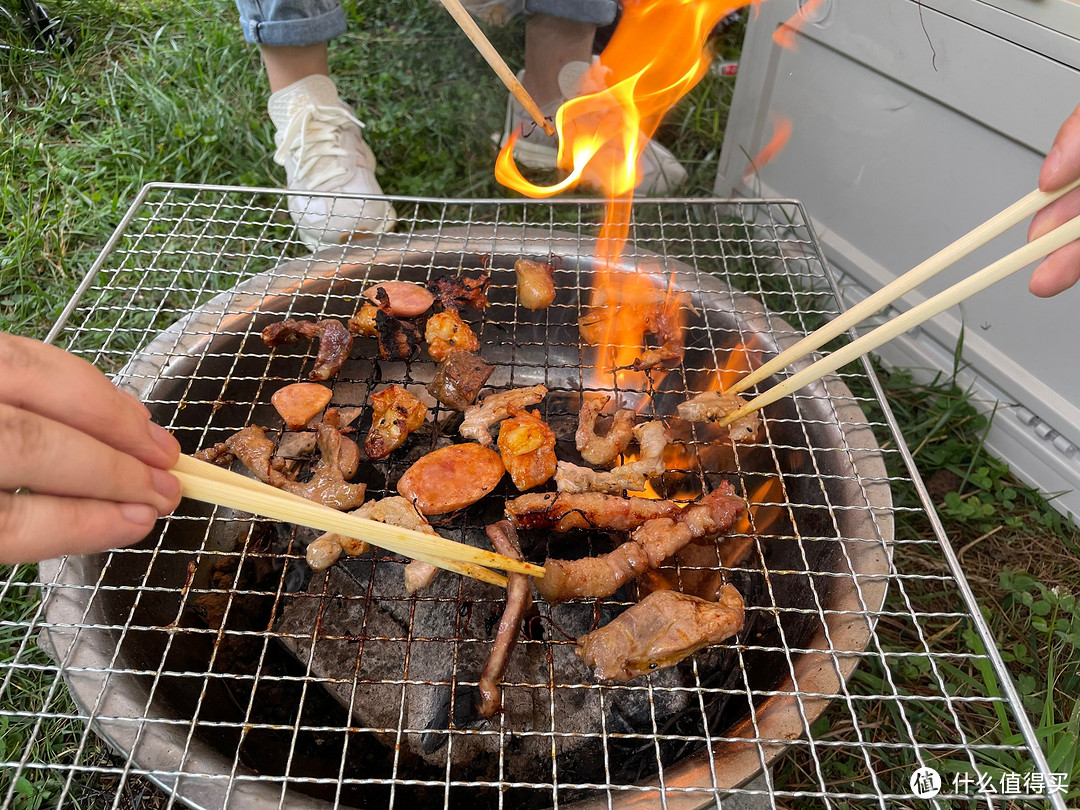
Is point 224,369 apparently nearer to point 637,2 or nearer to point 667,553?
point 667,553

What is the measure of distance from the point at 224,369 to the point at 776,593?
2533mm

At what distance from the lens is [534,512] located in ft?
8.16

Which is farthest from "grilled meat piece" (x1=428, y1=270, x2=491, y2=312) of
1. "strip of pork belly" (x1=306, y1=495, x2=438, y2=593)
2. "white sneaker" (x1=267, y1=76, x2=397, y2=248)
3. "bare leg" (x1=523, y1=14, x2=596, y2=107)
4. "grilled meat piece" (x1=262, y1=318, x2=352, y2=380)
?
"bare leg" (x1=523, y1=14, x2=596, y2=107)

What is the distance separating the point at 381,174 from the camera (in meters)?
5.59

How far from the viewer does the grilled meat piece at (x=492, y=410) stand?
9.20 feet

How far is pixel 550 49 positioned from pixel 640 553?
4.51 meters

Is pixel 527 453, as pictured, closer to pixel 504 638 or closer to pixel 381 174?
pixel 504 638

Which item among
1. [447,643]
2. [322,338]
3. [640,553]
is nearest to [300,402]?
[322,338]

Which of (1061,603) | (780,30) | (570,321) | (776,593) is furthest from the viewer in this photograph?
(780,30)

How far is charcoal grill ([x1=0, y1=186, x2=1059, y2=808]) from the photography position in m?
1.93

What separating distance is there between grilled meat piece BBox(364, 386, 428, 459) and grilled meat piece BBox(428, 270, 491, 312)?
0.55 m

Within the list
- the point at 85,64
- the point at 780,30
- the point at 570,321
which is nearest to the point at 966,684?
the point at 570,321

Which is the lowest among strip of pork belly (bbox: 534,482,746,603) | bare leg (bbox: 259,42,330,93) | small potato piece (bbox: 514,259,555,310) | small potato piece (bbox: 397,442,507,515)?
small potato piece (bbox: 397,442,507,515)

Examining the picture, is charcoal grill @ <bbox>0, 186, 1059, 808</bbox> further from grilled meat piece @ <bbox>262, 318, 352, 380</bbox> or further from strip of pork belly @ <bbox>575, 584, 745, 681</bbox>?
grilled meat piece @ <bbox>262, 318, 352, 380</bbox>
